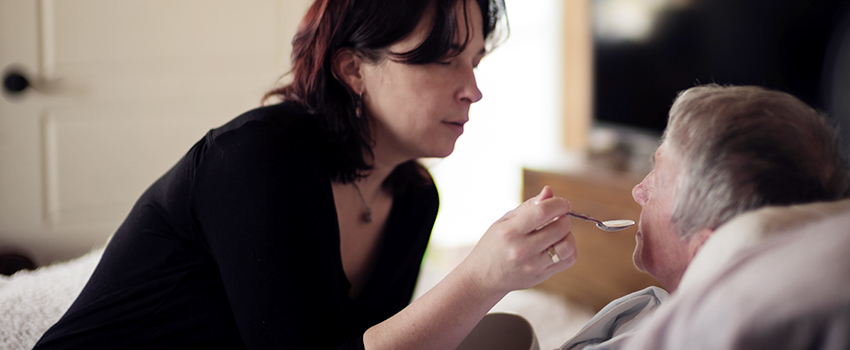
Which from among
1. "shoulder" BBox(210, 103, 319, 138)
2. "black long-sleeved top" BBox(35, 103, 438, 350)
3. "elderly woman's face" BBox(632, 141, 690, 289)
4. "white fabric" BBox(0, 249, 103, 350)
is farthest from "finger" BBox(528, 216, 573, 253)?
"white fabric" BBox(0, 249, 103, 350)

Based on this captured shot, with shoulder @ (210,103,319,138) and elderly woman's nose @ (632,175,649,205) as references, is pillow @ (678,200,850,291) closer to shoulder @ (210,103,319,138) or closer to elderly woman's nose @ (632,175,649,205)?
elderly woman's nose @ (632,175,649,205)

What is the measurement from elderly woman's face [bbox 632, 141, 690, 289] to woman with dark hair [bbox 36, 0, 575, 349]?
0.10m

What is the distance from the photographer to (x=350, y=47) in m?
0.92

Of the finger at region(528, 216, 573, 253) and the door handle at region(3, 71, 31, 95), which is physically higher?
the finger at region(528, 216, 573, 253)

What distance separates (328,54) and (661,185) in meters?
0.56

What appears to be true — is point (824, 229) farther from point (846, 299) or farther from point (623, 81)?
point (623, 81)

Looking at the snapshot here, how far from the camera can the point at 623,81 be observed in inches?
91.0

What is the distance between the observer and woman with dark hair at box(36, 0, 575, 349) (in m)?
0.70

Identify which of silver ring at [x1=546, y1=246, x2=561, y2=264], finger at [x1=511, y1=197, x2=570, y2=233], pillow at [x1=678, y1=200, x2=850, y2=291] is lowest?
silver ring at [x1=546, y1=246, x2=561, y2=264]

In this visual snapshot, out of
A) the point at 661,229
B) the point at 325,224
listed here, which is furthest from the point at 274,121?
the point at 661,229

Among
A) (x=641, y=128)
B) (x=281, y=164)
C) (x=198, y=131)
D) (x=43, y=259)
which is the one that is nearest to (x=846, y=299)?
(x=281, y=164)

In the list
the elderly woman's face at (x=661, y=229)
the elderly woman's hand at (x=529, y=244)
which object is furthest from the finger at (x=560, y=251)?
the elderly woman's face at (x=661, y=229)

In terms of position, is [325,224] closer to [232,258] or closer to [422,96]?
[232,258]

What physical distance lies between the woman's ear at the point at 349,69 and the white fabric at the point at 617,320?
0.52 m
